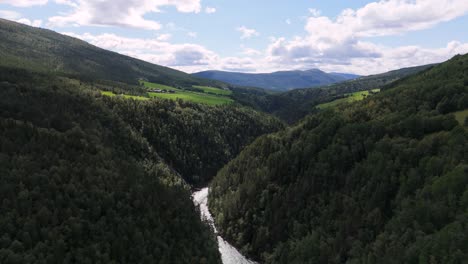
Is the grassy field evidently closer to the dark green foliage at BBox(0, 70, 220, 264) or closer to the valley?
the valley

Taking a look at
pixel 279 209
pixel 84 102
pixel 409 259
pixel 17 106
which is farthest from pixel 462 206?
pixel 84 102

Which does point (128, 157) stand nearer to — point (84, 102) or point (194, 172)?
point (84, 102)

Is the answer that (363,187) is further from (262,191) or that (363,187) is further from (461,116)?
(262,191)

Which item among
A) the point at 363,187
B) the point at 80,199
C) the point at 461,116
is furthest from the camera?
the point at 461,116

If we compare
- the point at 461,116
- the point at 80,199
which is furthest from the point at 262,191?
the point at 461,116

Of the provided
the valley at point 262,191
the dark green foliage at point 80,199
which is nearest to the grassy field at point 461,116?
the valley at point 262,191

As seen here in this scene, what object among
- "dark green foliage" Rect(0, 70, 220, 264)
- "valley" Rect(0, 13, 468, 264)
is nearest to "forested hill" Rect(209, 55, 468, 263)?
"valley" Rect(0, 13, 468, 264)
